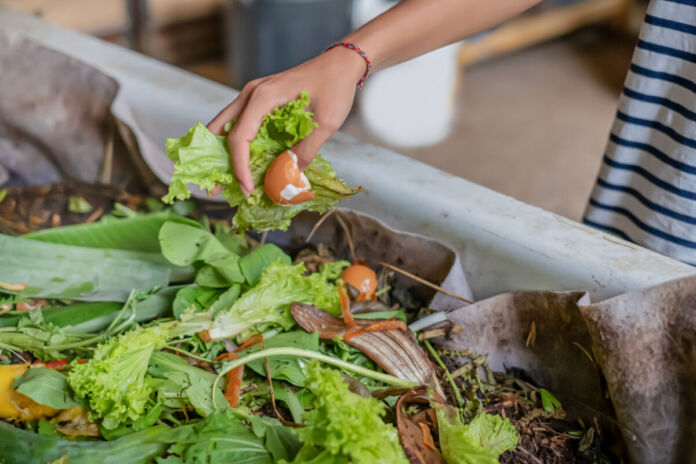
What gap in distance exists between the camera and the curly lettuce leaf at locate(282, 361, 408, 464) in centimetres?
65

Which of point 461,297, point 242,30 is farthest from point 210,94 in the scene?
point 242,30

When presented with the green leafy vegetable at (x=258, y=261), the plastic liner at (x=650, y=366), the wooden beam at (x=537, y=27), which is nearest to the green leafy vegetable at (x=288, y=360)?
the green leafy vegetable at (x=258, y=261)

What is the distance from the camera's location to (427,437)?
2.60 feet

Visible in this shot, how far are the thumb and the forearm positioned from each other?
5.0 inches

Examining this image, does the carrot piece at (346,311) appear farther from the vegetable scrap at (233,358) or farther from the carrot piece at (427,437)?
the carrot piece at (427,437)

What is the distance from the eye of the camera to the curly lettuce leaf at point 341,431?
2.14 feet

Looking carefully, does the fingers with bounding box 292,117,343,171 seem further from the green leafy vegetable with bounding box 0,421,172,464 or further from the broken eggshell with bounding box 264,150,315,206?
the green leafy vegetable with bounding box 0,421,172,464

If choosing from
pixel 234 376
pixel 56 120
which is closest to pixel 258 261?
pixel 234 376

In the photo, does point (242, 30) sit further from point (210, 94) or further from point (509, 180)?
point (210, 94)

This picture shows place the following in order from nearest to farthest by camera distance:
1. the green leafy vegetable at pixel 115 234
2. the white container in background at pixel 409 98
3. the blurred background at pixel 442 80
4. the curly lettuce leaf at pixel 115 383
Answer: the curly lettuce leaf at pixel 115 383
the green leafy vegetable at pixel 115 234
the blurred background at pixel 442 80
the white container in background at pixel 409 98

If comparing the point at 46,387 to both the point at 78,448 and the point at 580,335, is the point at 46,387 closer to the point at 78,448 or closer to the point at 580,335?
the point at 78,448

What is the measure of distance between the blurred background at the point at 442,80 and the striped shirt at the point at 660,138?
55.9 inches

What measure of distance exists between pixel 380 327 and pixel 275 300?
0.51ft

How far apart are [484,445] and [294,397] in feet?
0.79
